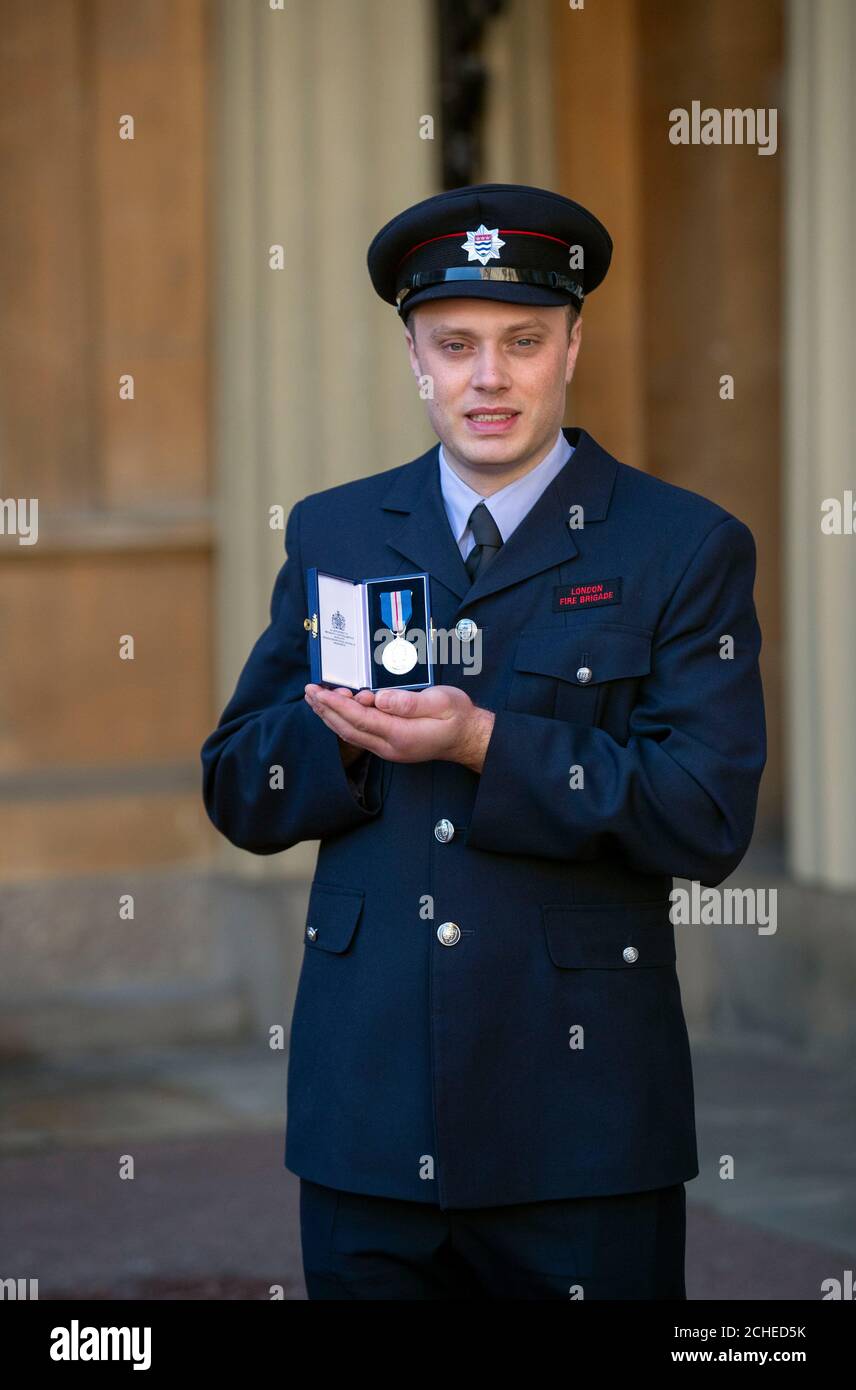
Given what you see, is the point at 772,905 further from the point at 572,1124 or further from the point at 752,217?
the point at 572,1124

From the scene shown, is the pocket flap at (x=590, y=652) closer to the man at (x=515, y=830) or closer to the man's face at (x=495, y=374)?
the man at (x=515, y=830)

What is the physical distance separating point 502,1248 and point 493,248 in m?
1.32

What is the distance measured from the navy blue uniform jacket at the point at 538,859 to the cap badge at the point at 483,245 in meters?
0.32

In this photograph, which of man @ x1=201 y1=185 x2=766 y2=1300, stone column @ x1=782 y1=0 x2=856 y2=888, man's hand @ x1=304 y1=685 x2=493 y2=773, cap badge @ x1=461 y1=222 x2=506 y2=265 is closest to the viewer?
man's hand @ x1=304 y1=685 x2=493 y2=773

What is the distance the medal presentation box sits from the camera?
2.52m

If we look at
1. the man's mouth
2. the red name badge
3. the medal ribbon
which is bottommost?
the medal ribbon

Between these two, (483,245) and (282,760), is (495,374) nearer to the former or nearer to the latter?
(483,245)

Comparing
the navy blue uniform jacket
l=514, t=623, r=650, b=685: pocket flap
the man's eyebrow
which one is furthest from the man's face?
l=514, t=623, r=650, b=685: pocket flap

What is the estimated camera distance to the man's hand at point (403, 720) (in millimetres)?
2479

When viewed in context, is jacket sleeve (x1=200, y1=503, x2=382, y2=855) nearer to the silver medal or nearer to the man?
the man

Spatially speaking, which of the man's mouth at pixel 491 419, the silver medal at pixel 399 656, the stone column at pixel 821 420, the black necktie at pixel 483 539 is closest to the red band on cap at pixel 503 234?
the man's mouth at pixel 491 419

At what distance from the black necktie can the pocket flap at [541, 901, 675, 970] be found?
0.48 m

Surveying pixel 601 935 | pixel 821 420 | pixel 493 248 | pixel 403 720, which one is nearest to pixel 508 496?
pixel 493 248

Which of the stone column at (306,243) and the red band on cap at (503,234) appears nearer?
the red band on cap at (503,234)
